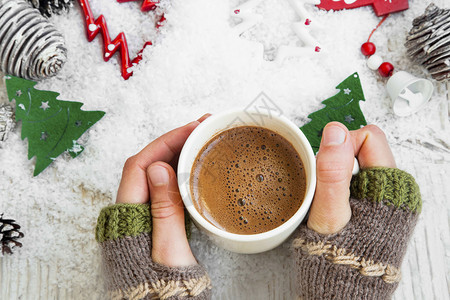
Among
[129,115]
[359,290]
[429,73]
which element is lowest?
[359,290]

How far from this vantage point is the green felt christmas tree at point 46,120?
39.5 inches

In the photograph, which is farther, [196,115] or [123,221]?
[196,115]

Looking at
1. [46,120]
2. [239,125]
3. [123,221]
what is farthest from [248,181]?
[46,120]

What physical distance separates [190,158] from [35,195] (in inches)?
15.2

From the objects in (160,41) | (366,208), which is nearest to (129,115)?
(160,41)

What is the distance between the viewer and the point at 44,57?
3.18 feet

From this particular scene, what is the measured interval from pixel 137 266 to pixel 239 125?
11.3 inches

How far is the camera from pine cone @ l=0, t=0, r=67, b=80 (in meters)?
0.96

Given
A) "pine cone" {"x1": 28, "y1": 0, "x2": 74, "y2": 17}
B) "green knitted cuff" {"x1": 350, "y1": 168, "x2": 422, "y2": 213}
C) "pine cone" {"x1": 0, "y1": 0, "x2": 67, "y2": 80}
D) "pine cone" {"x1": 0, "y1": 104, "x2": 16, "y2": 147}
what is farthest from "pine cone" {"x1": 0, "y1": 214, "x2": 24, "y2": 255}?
"green knitted cuff" {"x1": 350, "y1": 168, "x2": 422, "y2": 213}

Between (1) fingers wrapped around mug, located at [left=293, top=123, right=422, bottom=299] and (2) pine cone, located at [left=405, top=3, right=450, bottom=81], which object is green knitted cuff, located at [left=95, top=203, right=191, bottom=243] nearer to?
(1) fingers wrapped around mug, located at [left=293, top=123, right=422, bottom=299]

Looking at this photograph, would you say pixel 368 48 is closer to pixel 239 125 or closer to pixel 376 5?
pixel 376 5

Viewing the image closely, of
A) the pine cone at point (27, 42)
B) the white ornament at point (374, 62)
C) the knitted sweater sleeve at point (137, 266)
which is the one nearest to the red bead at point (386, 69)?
the white ornament at point (374, 62)

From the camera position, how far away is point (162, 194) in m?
0.83

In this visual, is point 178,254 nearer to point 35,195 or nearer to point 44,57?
point 35,195
